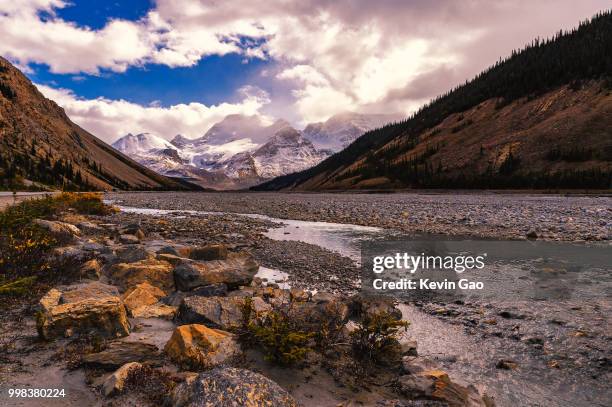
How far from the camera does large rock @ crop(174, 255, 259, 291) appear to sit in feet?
34.5

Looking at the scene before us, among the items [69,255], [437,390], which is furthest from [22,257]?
[437,390]

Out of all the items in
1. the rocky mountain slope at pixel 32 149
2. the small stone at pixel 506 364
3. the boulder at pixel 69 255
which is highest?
the rocky mountain slope at pixel 32 149

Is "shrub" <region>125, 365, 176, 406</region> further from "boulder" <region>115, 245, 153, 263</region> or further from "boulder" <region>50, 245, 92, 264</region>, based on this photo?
"boulder" <region>115, 245, 153, 263</region>

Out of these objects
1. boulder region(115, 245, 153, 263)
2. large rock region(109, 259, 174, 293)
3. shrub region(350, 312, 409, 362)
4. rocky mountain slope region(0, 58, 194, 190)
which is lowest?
shrub region(350, 312, 409, 362)

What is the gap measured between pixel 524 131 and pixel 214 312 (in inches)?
5649

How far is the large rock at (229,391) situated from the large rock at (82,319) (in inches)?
114

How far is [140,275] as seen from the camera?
10789mm

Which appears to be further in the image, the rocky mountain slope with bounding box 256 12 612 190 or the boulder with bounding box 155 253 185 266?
the rocky mountain slope with bounding box 256 12 612 190

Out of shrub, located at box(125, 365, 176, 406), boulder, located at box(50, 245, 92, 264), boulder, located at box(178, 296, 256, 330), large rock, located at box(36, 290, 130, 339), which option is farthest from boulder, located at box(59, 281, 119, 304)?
boulder, located at box(50, 245, 92, 264)

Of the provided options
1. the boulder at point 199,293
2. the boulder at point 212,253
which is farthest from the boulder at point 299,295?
the boulder at point 212,253

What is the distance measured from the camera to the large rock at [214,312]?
7613 millimetres

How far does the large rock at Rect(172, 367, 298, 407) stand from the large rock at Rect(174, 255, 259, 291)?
19.1ft

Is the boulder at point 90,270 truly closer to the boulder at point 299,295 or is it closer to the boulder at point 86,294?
the boulder at point 86,294

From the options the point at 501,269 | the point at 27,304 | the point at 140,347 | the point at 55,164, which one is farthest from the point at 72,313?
the point at 55,164
